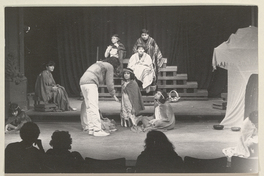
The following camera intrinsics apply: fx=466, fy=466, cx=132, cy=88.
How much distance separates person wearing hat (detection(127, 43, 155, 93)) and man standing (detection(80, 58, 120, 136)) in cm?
24

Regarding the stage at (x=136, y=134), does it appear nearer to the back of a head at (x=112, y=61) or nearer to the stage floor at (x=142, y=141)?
the stage floor at (x=142, y=141)

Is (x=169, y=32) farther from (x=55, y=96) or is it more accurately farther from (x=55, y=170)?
(x=55, y=170)

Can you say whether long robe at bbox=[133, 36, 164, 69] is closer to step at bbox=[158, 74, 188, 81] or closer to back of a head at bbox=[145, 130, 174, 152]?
step at bbox=[158, 74, 188, 81]

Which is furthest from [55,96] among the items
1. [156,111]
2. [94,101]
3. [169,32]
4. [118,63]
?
[169,32]

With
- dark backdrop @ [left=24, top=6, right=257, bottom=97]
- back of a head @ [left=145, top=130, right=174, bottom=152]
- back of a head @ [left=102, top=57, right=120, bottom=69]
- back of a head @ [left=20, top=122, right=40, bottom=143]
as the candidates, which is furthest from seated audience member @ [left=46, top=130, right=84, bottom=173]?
back of a head @ [left=102, top=57, right=120, bottom=69]

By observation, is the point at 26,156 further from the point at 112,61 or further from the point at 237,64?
the point at 237,64

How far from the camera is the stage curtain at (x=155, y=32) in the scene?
6699 mm

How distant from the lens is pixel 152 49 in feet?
22.3

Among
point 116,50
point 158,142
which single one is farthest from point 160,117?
point 116,50

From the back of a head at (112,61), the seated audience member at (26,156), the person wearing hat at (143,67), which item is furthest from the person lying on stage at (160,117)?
the seated audience member at (26,156)

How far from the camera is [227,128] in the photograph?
675cm

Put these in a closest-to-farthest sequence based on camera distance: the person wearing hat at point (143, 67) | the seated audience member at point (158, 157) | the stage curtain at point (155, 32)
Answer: the seated audience member at point (158, 157), the stage curtain at point (155, 32), the person wearing hat at point (143, 67)

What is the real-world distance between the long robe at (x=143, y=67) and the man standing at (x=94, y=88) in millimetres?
228

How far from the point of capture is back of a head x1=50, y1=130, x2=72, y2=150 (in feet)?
22.1
